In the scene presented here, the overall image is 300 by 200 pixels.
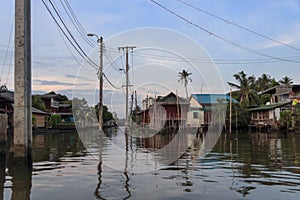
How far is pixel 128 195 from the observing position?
23.0 feet

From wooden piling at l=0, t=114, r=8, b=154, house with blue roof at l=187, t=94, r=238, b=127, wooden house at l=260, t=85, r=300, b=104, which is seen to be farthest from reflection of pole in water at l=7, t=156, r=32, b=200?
wooden house at l=260, t=85, r=300, b=104

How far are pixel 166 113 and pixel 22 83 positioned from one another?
44250 mm

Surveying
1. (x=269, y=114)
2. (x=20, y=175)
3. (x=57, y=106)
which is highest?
(x=57, y=106)

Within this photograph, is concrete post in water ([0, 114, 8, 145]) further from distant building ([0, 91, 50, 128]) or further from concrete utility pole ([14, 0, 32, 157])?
distant building ([0, 91, 50, 128])

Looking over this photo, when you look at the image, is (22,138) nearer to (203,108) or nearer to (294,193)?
(294,193)

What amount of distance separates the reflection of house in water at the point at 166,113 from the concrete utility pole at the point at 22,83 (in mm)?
32642

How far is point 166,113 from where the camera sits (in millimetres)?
53031

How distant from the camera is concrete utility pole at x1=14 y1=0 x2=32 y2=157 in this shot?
9164 millimetres

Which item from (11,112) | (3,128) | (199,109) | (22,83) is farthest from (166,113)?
(22,83)

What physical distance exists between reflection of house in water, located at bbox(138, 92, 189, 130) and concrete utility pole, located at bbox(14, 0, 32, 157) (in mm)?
32642

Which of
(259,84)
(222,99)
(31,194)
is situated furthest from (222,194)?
(259,84)

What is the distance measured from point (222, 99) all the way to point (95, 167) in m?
37.7

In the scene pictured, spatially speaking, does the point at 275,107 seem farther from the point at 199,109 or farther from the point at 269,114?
the point at 199,109

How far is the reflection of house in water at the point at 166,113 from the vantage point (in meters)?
42.9
